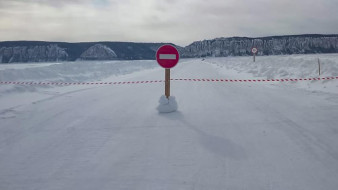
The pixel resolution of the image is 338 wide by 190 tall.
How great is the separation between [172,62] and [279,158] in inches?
147

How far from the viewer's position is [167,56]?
23.8ft

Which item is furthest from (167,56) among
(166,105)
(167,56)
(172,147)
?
(172,147)

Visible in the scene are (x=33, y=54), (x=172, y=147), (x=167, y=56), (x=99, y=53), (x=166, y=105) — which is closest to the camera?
(x=172, y=147)

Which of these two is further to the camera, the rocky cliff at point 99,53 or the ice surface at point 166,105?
the rocky cliff at point 99,53

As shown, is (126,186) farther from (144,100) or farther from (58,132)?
(144,100)

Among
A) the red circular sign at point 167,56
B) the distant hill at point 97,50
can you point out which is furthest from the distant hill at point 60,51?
the red circular sign at point 167,56

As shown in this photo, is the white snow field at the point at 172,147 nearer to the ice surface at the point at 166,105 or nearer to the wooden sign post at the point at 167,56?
the ice surface at the point at 166,105

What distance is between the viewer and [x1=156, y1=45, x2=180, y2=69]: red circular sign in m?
7.24

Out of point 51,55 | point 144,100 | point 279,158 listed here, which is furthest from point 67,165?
point 51,55

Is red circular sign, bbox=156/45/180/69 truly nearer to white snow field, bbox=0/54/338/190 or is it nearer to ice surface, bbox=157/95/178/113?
ice surface, bbox=157/95/178/113

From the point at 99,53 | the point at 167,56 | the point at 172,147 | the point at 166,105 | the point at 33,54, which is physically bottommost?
the point at 172,147

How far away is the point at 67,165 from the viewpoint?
412 centimetres

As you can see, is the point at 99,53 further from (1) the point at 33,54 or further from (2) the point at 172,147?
(2) the point at 172,147

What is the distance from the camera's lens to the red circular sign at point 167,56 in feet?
23.7
